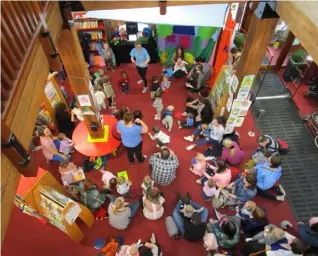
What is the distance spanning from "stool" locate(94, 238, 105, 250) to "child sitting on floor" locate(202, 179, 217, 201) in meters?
1.94

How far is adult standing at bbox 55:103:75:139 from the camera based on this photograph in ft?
17.9

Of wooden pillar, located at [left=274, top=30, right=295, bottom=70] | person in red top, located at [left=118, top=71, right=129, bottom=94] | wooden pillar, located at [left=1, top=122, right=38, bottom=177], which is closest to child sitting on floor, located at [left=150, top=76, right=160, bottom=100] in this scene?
person in red top, located at [left=118, top=71, right=129, bottom=94]

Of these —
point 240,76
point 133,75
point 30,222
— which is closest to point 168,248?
point 30,222

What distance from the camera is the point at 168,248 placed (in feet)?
14.3

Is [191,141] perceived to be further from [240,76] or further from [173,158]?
[240,76]

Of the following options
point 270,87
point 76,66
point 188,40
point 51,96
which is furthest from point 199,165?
point 188,40

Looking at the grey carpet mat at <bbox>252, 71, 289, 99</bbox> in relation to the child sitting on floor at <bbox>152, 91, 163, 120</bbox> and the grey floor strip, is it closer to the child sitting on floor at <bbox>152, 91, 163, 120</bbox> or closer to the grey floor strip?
the grey floor strip

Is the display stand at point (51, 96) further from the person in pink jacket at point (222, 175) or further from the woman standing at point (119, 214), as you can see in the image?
the person in pink jacket at point (222, 175)

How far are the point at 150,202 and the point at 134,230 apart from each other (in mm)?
736

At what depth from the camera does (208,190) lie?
472 centimetres

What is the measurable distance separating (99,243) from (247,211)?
2435 mm

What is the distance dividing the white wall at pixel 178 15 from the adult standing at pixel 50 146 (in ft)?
7.79

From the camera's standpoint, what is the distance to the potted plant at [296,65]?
269 inches

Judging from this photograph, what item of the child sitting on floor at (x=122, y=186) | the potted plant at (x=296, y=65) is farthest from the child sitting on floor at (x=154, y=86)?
the potted plant at (x=296, y=65)
